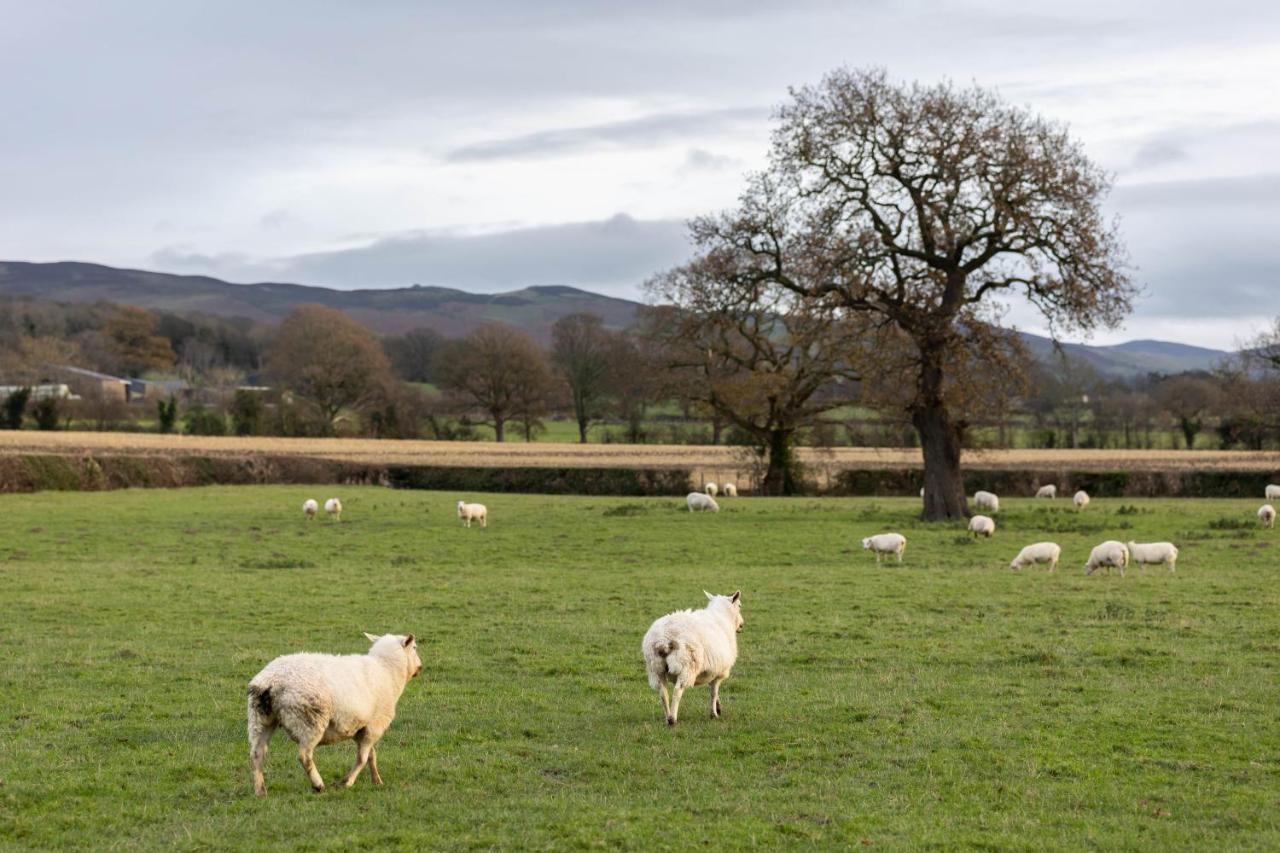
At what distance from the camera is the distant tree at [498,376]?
9219cm

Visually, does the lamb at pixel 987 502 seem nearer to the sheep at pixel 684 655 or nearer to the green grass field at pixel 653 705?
the green grass field at pixel 653 705

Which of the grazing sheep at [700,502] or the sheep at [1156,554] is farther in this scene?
the grazing sheep at [700,502]

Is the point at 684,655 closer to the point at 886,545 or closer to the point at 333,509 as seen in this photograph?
the point at 886,545

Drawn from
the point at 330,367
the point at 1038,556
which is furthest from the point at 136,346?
the point at 1038,556

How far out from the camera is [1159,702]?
12.9m

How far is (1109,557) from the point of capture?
25547 millimetres

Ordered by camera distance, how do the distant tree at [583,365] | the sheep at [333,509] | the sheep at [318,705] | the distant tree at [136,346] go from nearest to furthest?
the sheep at [318,705] < the sheep at [333,509] < the distant tree at [583,365] < the distant tree at [136,346]

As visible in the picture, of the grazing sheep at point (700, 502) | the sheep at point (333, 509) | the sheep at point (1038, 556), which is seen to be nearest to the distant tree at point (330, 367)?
the sheep at point (333, 509)

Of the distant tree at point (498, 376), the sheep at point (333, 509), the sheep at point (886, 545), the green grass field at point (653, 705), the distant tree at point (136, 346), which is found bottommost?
the green grass field at point (653, 705)

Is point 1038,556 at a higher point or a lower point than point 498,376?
lower

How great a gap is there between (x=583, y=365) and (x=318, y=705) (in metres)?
84.0

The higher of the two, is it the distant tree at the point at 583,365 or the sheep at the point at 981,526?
the distant tree at the point at 583,365

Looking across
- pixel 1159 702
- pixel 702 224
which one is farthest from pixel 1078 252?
pixel 1159 702

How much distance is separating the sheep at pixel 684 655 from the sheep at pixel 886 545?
16.6 meters
